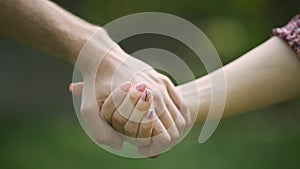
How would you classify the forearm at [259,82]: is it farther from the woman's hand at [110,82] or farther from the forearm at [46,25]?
the forearm at [46,25]

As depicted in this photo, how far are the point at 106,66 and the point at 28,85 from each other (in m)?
3.39

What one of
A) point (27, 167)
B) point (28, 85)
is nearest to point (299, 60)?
point (27, 167)

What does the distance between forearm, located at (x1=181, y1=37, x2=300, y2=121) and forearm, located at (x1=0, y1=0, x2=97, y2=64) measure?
33cm

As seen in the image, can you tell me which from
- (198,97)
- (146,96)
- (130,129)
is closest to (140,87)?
(146,96)

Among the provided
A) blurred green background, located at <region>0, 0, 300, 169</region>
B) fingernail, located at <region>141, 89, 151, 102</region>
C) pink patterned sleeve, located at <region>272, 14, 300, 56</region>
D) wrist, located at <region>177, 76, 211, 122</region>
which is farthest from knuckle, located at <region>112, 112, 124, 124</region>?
blurred green background, located at <region>0, 0, 300, 169</region>

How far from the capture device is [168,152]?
4.11m

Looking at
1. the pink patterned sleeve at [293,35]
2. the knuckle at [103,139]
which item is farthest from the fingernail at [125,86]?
the pink patterned sleeve at [293,35]

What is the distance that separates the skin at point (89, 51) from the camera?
207 cm

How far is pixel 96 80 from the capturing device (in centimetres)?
208

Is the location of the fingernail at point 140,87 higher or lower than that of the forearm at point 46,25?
lower

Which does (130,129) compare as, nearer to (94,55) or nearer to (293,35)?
(94,55)

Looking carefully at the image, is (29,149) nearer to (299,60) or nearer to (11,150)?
(11,150)

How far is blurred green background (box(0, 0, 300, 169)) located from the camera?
4.12 meters

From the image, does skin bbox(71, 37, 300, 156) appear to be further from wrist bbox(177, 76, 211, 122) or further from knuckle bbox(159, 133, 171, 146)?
knuckle bbox(159, 133, 171, 146)
